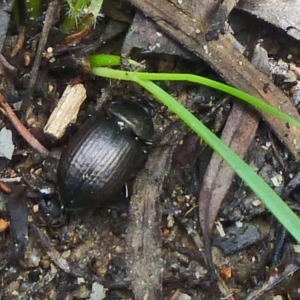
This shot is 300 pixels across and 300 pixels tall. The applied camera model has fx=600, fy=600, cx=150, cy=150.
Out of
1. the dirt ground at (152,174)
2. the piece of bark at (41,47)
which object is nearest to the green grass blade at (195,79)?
the dirt ground at (152,174)

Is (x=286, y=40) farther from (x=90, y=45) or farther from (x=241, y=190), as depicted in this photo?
(x=90, y=45)

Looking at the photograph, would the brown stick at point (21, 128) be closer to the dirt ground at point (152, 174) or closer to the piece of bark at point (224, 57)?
the dirt ground at point (152, 174)

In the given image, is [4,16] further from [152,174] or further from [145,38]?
[152,174]

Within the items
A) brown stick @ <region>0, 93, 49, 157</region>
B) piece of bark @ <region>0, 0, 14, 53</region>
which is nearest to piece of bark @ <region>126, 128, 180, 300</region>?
brown stick @ <region>0, 93, 49, 157</region>

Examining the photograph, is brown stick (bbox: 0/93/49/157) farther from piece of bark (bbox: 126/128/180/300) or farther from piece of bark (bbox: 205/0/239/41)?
piece of bark (bbox: 205/0/239/41)

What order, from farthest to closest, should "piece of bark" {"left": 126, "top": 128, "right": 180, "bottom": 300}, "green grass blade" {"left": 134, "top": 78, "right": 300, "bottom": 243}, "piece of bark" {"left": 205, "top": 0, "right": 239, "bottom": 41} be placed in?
"piece of bark" {"left": 205, "top": 0, "right": 239, "bottom": 41} → "piece of bark" {"left": 126, "top": 128, "right": 180, "bottom": 300} → "green grass blade" {"left": 134, "top": 78, "right": 300, "bottom": 243}
